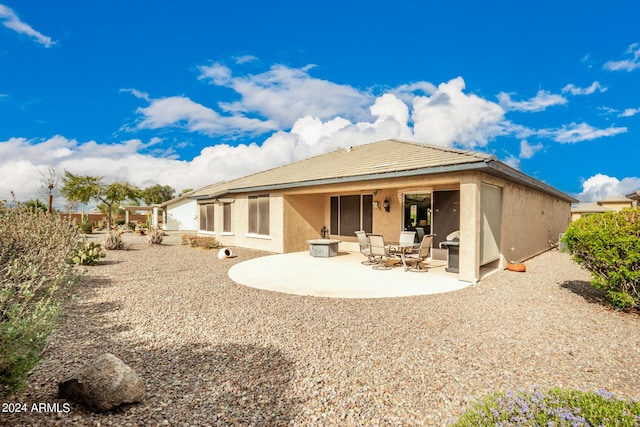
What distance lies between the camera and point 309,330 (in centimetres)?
471

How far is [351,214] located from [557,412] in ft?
40.7

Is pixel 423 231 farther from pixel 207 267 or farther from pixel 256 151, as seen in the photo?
pixel 256 151

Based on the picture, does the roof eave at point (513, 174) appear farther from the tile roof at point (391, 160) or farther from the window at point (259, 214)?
the window at point (259, 214)

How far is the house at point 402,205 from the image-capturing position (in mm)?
8164

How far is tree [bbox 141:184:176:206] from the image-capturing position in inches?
2244

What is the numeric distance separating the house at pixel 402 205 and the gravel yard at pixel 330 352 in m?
2.63

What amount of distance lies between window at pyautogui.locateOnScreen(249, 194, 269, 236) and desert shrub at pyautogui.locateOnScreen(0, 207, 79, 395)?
818 cm

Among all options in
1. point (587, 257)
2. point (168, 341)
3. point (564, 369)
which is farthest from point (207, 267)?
point (587, 257)

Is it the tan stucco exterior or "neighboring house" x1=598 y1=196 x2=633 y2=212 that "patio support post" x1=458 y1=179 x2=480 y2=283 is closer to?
the tan stucco exterior

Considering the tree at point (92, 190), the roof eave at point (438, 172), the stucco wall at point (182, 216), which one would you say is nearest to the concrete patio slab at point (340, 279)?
the roof eave at point (438, 172)

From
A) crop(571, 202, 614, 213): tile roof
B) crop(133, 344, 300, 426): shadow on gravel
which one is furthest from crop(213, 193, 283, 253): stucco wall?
crop(571, 202, 614, 213): tile roof

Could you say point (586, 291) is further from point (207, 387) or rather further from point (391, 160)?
point (207, 387)

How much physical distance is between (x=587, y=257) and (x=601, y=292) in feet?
5.83

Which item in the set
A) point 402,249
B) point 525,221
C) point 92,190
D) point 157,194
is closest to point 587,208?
point 525,221
